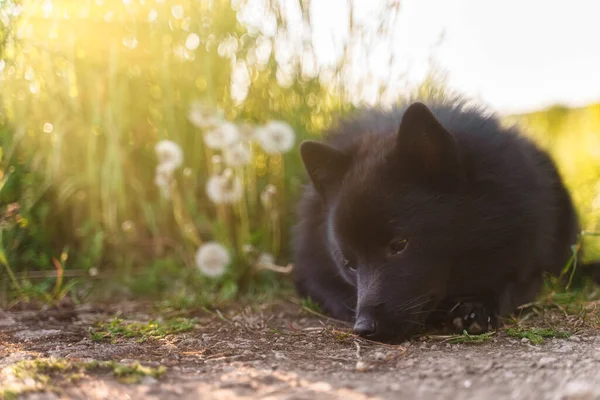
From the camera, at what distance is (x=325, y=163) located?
3037 millimetres

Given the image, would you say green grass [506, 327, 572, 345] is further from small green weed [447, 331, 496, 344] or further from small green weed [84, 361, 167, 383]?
small green weed [84, 361, 167, 383]

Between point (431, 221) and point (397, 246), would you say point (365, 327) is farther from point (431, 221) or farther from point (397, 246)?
point (431, 221)

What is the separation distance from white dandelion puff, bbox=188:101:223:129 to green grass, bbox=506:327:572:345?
2.27 m

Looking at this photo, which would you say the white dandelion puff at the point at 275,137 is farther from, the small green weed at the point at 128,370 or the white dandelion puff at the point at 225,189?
the small green weed at the point at 128,370

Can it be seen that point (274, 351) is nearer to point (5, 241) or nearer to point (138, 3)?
point (5, 241)

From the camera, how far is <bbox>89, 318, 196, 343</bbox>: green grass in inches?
107

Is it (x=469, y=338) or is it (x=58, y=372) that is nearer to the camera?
(x=58, y=372)

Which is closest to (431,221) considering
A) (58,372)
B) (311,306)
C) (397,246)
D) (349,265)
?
(397,246)

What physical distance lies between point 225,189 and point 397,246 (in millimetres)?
1636

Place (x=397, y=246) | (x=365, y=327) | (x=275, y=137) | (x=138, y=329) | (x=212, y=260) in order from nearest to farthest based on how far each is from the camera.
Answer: (x=365, y=327), (x=397, y=246), (x=138, y=329), (x=212, y=260), (x=275, y=137)

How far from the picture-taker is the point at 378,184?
8.97 feet

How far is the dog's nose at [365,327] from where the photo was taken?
8.18 feet

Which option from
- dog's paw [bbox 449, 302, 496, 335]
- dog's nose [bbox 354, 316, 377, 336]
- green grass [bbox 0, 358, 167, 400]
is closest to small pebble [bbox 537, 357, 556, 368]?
dog's paw [bbox 449, 302, 496, 335]

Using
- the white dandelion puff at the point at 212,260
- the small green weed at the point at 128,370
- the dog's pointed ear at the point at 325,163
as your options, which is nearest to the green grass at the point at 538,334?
the dog's pointed ear at the point at 325,163
